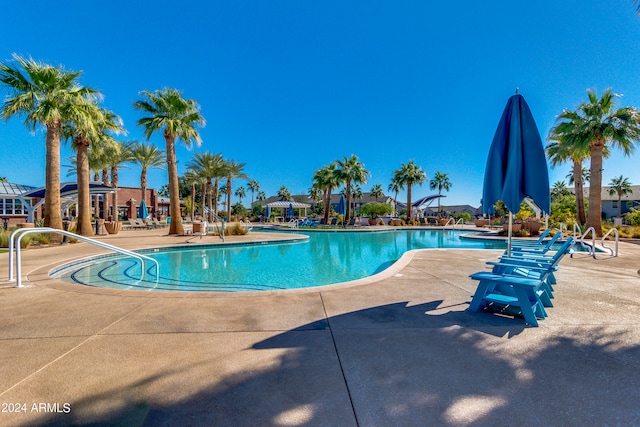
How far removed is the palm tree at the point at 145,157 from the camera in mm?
29531

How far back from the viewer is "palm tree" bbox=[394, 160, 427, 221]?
33.1 meters

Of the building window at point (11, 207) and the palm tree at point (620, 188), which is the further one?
the palm tree at point (620, 188)

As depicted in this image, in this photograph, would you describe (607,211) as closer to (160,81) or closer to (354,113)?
(354,113)

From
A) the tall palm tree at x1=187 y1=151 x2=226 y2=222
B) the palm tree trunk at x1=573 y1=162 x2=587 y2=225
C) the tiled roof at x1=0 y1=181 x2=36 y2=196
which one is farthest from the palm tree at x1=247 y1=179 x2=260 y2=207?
the palm tree trunk at x1=573 y1=162 x2=587 y2=225

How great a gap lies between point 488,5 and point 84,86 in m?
17.0

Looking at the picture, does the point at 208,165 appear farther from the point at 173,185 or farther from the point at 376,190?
the point at 376,190

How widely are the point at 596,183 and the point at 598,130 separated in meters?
2.74

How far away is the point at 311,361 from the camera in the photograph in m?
2.38

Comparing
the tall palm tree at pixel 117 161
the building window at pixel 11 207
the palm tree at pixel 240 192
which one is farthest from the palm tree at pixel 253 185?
the building window at pixel 11 207

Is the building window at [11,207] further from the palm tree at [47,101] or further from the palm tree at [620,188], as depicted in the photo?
the palm tree at [620,188]

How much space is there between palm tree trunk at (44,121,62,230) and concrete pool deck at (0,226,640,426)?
10.4 m

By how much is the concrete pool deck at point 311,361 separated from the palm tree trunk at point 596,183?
1521cm

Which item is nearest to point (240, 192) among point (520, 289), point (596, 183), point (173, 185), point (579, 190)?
point (173, 185)

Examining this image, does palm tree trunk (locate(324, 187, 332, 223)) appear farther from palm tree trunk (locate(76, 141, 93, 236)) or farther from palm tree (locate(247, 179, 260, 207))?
palm tree (locate(247, 179, 260, 207))
